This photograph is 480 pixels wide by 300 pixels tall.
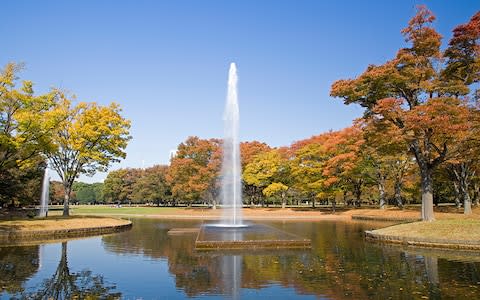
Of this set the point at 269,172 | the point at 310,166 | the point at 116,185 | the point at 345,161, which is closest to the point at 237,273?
the point at 345,161

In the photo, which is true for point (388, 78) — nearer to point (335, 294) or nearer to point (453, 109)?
point (453, 109)

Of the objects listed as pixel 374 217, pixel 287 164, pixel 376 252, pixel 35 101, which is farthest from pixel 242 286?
pixel 287 164

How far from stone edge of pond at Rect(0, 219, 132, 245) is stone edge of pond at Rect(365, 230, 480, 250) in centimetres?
1932

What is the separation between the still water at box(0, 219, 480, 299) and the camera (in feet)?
32.9

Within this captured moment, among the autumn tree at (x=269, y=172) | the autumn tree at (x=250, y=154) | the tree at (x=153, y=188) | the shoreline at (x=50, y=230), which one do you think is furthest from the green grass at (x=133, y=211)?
the shoreline at (x=50, y=230)

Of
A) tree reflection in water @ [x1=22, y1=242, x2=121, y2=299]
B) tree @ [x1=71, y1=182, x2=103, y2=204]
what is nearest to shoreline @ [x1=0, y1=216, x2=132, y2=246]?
tree reflection in water @ [x1=22, y1=242, x2=121, y2=299]

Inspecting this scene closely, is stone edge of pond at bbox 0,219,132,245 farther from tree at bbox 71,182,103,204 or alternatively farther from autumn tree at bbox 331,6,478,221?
tree at bbox 71,182,103,204

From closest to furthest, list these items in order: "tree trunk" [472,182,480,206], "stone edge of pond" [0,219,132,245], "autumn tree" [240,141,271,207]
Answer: "stone edge of pond" [0,219,132,245], "tree trunk" [472,182,480,206], "autumn tree" [240,141,271,207]

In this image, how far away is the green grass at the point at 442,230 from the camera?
19094 millimetres

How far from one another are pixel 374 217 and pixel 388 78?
24.3 meters

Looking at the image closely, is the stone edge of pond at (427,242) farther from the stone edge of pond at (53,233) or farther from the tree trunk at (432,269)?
the stone edge of pond at (53,233)

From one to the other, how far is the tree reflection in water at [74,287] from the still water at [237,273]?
0.09 ft

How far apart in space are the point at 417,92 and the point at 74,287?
24185mm

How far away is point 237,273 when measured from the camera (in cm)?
1241
